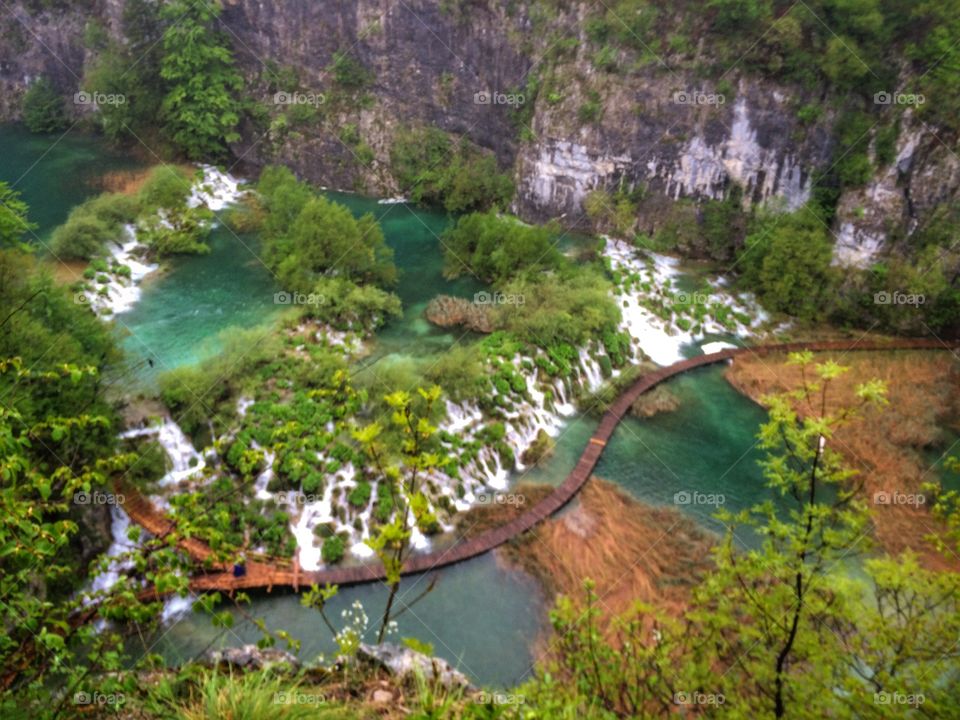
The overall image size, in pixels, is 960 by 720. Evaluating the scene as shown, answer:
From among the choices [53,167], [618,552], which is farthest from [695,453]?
[53,167]

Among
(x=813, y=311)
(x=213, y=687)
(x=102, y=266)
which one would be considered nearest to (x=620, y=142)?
(x=813, y=311)

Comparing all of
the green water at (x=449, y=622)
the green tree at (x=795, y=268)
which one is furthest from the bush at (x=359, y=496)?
the green tree at (x=795, y=268)

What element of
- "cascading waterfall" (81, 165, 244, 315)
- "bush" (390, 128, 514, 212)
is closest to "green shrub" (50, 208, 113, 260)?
"cascading waterfall" (81, 165, 244, 315)

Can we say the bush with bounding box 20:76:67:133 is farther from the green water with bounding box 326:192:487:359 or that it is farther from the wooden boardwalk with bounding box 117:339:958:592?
the wooden boardwalk with bounding box 117:339:958:592

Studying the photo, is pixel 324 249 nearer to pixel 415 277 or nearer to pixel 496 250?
pixel 415 277

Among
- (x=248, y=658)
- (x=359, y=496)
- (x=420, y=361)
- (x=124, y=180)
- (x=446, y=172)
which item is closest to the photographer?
(x=248, y=658)

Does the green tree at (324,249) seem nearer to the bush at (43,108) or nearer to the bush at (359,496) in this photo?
the bush at (359,496)
